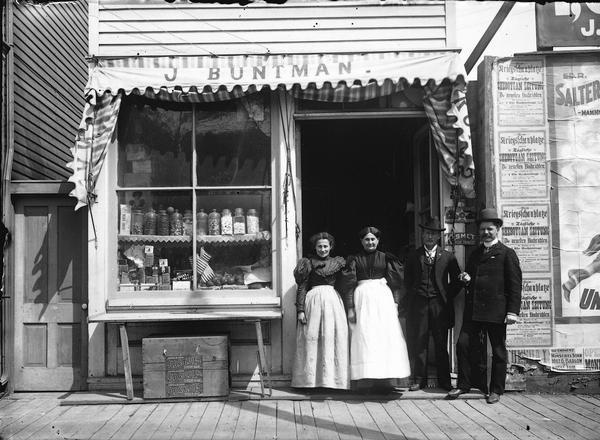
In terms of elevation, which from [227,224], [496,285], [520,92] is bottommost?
[496,285]

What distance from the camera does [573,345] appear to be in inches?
252

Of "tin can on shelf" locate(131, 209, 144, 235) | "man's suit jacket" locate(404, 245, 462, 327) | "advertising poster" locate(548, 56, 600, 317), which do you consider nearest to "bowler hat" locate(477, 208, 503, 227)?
"man's suit jacket" locate(404, 245, 462, 327)

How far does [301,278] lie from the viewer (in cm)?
628

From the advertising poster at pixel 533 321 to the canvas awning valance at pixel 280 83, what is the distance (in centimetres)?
126

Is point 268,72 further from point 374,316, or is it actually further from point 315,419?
point 315,419

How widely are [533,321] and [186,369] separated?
3.67 m

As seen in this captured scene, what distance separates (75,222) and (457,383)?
15.0 ft

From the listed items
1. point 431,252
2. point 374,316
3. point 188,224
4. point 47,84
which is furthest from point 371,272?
point 47,84

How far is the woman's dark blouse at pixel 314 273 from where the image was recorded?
6273 millimetres

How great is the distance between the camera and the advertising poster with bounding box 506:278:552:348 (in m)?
6.39

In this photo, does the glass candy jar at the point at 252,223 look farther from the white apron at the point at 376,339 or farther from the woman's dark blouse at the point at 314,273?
the white apron at the point at 376,339

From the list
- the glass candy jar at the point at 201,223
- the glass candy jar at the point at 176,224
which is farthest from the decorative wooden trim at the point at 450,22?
the glass candy jar at the point at 176,224

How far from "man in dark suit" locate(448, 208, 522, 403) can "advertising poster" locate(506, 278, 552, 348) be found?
1.07ft

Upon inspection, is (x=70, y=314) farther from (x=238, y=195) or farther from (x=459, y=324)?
(x=459, y=324)
